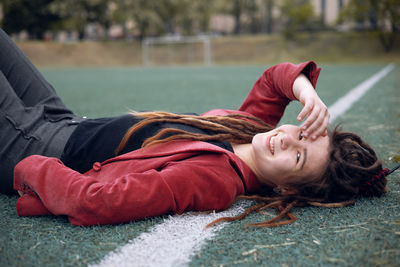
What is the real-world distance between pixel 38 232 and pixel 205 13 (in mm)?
39891

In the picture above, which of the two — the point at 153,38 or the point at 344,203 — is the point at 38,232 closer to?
the point at 344,203

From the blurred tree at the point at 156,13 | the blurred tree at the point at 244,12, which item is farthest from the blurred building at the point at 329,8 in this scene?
the blurred tree at the point at 156,13

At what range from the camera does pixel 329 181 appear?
74.9 inches

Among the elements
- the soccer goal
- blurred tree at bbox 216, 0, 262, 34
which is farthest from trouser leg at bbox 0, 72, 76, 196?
blurred tree at bbox 216, 0, 262, 34

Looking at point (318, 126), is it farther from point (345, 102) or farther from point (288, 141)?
point (345, 102)

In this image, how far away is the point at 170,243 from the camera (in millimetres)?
1541

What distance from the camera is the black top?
2.02 meters

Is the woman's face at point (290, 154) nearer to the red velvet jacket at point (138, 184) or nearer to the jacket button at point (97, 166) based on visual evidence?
the red velvet jacket at point (138, 184)

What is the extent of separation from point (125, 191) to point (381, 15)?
32189mm

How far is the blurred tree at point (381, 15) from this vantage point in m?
27.7

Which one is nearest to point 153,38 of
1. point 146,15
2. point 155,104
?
point 146,15

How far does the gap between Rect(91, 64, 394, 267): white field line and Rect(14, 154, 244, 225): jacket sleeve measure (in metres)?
0.06

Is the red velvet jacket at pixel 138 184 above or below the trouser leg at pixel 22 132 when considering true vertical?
below

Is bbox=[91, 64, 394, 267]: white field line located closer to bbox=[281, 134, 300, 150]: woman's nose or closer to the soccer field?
the soccer field
